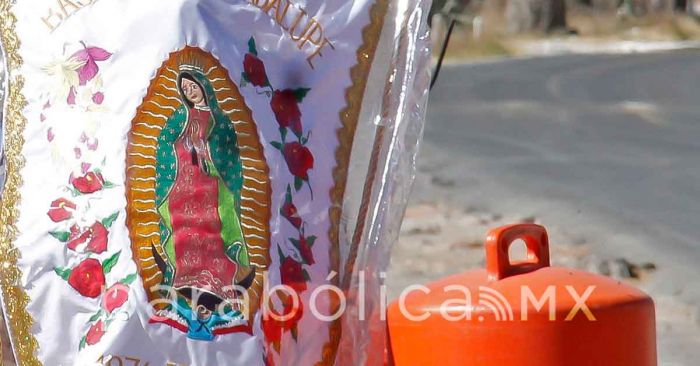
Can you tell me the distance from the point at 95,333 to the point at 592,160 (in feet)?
23.2

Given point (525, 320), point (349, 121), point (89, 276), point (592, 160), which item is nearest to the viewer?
point (525, 320)

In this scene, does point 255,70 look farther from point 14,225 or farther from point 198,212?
point 14,225

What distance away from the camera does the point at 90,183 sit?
2.58m

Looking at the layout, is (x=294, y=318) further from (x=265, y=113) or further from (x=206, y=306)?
(x=265, y=113)

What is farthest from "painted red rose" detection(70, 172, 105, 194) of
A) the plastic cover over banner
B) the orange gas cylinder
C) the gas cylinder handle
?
the gas cylinder handle

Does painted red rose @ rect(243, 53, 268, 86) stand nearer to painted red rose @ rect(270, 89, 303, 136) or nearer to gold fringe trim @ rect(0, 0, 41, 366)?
painted red rose @ rect(270, 89, 303, 136)

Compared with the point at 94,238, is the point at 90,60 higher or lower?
higher

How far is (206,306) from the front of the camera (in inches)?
99.7

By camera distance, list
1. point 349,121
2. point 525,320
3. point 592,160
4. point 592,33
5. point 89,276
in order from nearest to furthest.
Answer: point 525,320 < point 89,276 < point 349,121 < point 592,160 < point 592,33

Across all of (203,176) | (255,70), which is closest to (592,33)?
(255,70)

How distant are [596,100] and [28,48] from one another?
12501 millimetres

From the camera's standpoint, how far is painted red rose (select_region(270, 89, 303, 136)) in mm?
2627

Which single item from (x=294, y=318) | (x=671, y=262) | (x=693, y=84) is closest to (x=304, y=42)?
(x=294, y=318)

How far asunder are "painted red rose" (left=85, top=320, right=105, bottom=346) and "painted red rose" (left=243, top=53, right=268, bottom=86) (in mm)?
513
